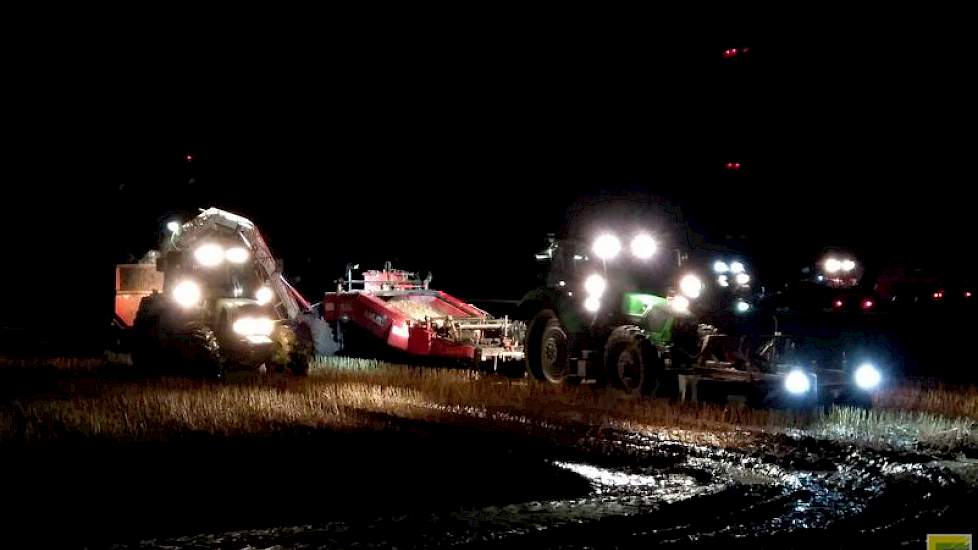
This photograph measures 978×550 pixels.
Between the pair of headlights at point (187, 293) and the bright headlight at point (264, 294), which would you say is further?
the bright headlight at point (264, 294)

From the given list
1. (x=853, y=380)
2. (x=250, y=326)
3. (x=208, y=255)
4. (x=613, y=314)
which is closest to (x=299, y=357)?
(x=250, y=326)

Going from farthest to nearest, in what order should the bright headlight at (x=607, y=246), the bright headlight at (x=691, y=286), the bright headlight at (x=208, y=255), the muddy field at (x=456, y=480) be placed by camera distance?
the bright headlight at (x=208, y=255)
the bright headlight at (x=607, y=246)
the bright headlight at (x=691, y=286)
the muddy field at (x=456, y=480)

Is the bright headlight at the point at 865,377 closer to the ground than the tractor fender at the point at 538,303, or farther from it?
closer to the ground

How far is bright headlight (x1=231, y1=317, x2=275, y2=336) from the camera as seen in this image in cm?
1698

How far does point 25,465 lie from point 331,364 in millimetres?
10381

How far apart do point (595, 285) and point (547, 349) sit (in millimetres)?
1627

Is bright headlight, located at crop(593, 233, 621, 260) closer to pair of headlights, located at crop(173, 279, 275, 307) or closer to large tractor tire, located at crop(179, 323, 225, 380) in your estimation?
pair of headlights, located at crop(173, 279, 275, 307)

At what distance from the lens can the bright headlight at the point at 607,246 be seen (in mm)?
15523

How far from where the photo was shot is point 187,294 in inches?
702

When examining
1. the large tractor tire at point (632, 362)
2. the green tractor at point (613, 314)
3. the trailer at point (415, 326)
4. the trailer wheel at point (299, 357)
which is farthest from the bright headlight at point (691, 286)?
the trailer wheel at point (299, 357)

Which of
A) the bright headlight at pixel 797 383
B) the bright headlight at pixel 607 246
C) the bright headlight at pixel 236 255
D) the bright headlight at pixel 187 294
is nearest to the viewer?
the bright headlight at pixel 797 383

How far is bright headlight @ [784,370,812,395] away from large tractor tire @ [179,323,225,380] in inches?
348

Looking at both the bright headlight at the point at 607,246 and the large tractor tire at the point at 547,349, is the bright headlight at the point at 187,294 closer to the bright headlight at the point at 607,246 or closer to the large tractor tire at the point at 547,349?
the large tractor tire at the point at 547,349

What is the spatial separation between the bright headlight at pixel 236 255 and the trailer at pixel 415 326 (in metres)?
2.44
